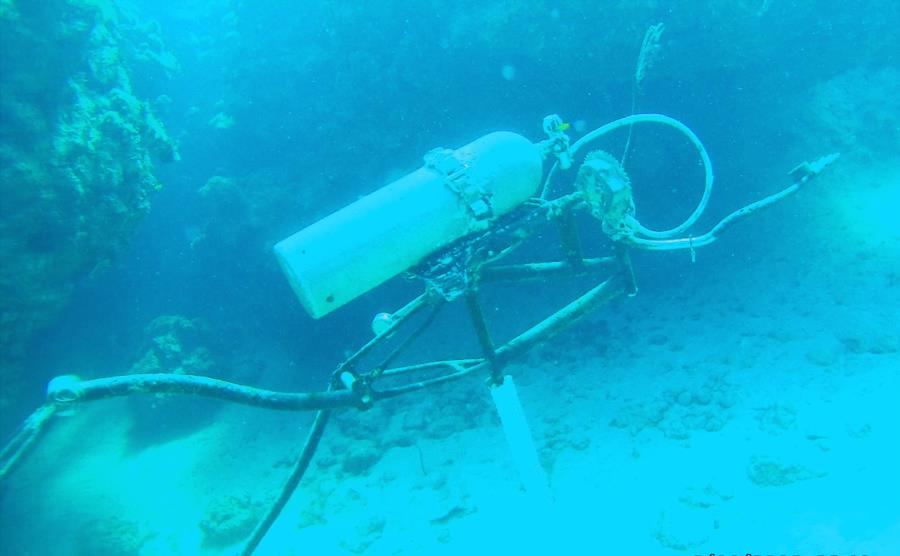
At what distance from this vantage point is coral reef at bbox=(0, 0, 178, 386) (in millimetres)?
7289

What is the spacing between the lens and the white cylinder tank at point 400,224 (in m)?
3.06

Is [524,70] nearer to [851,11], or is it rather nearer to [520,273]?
[851,11]

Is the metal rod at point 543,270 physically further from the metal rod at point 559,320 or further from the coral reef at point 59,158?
the coral reef at point 59,158

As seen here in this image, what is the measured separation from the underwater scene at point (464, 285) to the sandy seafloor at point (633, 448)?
0.05m

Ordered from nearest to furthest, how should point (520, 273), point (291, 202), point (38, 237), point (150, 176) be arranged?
point (520, 273) < point (38, 237) < point (150, 176) < point (291, 202)

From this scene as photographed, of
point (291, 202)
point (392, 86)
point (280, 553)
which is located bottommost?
point (280, 553)

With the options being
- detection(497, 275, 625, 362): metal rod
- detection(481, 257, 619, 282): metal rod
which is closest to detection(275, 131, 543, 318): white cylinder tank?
detection(481, 257, 619, 282): metal rod

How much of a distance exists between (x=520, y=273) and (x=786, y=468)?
4.80 meters

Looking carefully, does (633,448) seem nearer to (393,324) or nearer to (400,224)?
(393,324)

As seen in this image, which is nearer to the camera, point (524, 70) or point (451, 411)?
point (451, 411)

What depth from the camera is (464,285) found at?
316 cm

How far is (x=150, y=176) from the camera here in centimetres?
981

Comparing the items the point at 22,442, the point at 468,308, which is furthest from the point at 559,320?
the point at 22,442

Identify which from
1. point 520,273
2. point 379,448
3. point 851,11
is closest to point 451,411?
point 379,448
